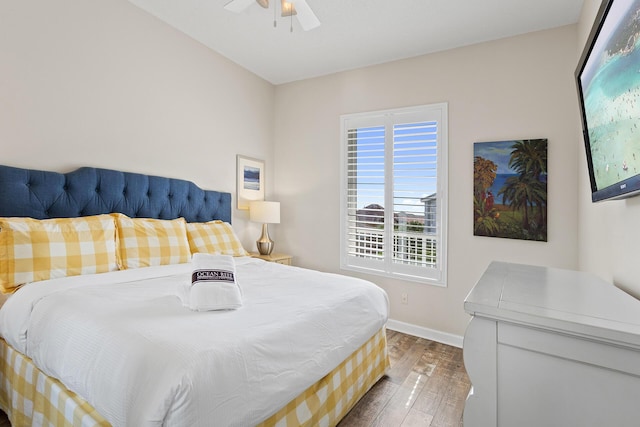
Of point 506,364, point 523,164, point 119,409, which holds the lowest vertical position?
point 119,409

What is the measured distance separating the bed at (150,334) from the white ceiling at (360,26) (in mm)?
1491

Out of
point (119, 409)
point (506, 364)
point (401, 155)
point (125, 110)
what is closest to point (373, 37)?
point (401, 155)

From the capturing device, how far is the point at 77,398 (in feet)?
4.27

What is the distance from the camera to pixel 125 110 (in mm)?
2615

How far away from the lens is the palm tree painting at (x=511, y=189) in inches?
105

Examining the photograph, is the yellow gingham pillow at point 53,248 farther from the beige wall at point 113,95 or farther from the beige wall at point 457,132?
the beige wall at point 457,132

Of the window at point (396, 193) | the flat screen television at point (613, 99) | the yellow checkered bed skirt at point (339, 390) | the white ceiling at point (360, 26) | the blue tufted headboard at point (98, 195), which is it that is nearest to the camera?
the flat screen television at point (613, 99)

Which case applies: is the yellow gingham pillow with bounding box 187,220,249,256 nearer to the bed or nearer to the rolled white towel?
the bed

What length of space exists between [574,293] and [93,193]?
286cm

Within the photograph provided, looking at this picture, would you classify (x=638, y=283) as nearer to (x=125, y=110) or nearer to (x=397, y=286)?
(x=397, y=286)

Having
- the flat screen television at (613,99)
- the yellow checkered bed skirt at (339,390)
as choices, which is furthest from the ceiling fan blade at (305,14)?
the yellow checkered bed skirt at (339,390)

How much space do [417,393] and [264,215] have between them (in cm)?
226

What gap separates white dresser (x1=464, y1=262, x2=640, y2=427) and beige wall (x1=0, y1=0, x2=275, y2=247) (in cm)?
274

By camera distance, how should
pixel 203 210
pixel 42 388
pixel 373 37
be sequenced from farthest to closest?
1. pixel 203 210
2. pixel 373 37
3. pixel 42 388
